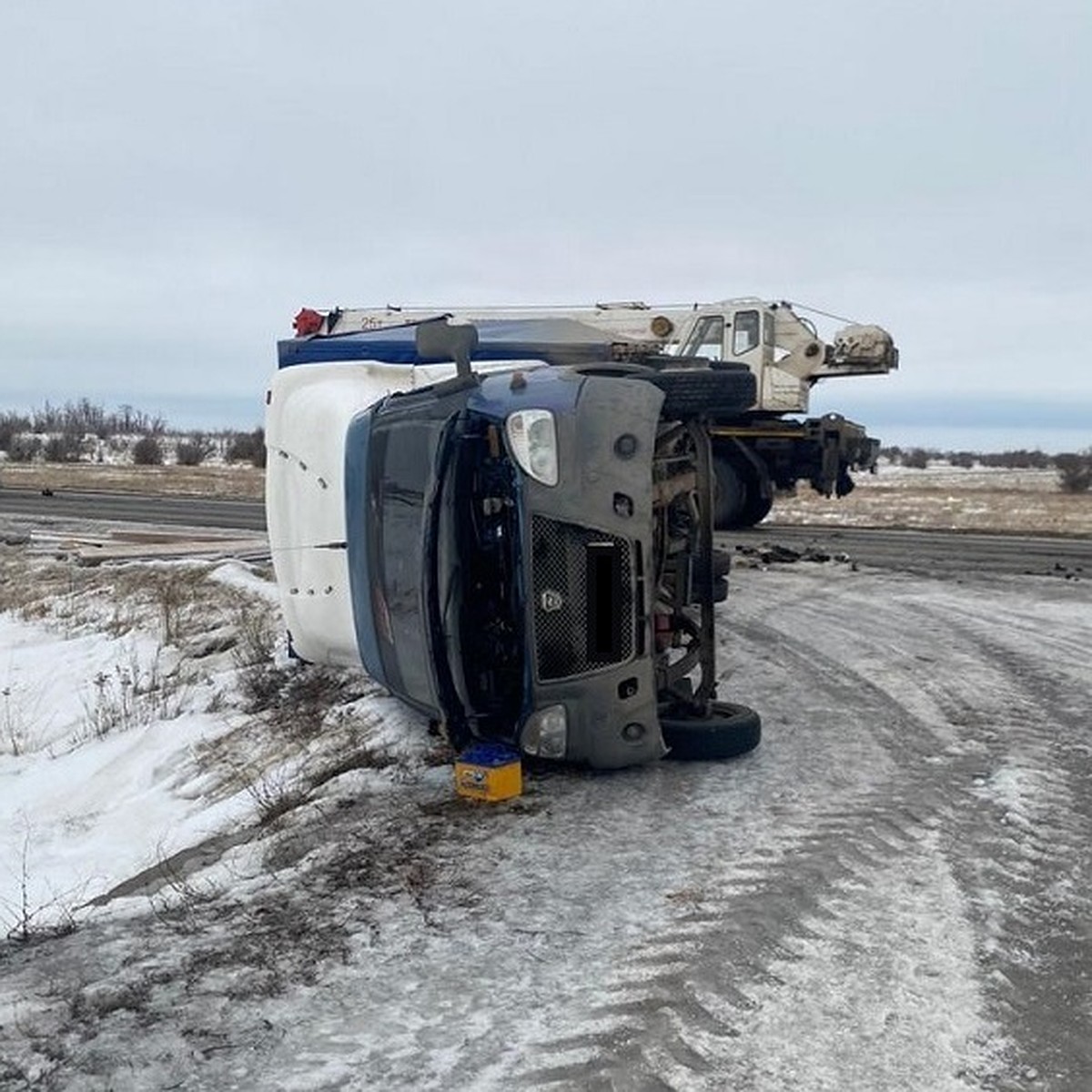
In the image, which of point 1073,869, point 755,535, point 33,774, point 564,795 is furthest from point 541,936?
point 755,535

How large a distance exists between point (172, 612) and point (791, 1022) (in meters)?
8.88

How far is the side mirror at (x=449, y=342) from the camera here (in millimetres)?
5023

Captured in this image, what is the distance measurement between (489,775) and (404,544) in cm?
108

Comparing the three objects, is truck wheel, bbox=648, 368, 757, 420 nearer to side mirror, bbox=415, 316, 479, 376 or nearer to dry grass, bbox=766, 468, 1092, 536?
side mirror, bbox=415, 316, 479, 376

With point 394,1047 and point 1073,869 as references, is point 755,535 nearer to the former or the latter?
point 1073,869

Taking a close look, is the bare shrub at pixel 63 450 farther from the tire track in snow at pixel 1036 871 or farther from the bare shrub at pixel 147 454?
the tire track in snow at pixel 1036 871

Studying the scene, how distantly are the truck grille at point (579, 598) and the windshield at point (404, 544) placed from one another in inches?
19.1

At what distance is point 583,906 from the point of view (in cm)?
353

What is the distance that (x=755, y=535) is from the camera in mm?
16016

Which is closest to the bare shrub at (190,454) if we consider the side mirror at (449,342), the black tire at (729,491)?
the black tire at (729,491)

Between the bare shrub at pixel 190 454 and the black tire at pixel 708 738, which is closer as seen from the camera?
the black tire at pixel 708 738

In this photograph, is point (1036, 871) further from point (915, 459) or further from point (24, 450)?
point (915, 459)

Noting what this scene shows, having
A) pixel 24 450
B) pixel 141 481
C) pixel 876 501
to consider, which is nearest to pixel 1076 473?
pixel 876 501

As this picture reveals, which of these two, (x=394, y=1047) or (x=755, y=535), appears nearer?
(x=394, y=1047)
